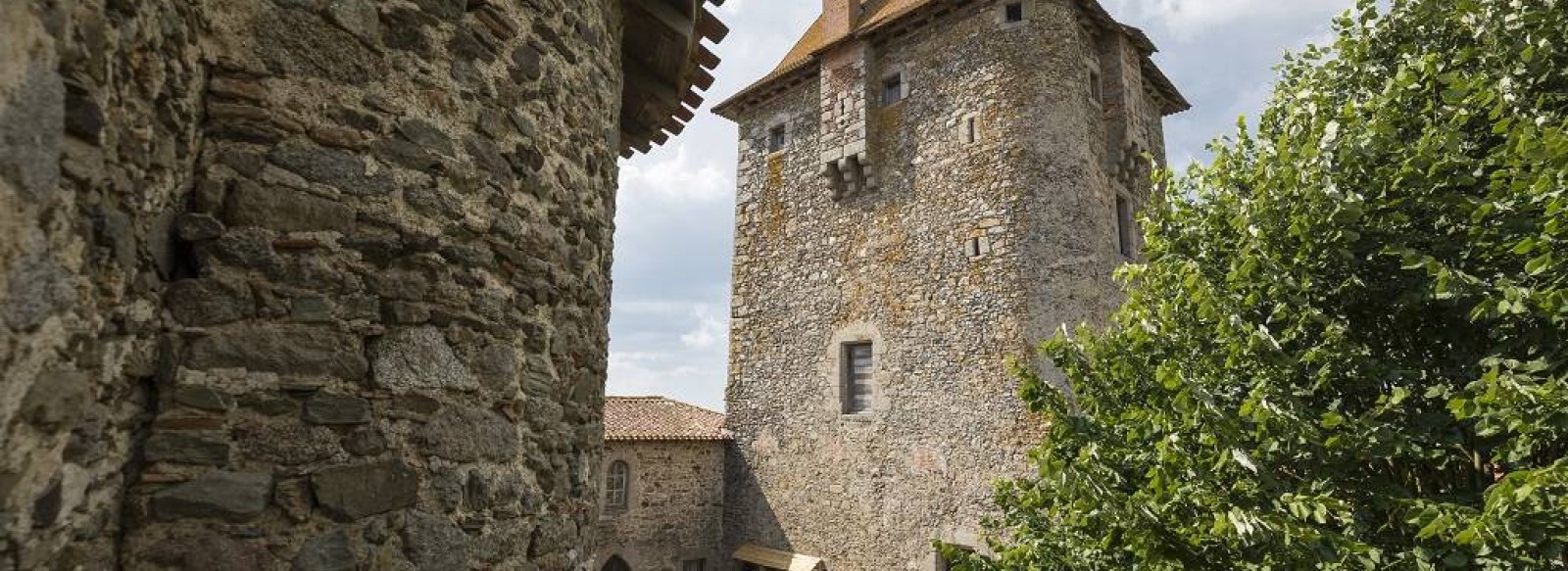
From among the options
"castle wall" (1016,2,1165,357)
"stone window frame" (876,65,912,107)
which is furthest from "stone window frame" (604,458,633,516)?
"stone window frame" (876,65,912,107)

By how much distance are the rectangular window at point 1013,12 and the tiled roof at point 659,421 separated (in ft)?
31.4

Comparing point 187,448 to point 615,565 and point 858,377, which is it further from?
point 615,565

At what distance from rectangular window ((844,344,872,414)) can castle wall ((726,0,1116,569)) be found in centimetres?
21

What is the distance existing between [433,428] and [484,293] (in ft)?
1.70

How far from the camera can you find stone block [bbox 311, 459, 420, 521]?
238 cm

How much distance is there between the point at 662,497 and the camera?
15.5 metres

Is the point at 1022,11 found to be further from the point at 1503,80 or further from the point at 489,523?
the point at 489,523

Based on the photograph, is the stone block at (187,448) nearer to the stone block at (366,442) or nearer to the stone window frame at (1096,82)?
the stone block at (366,442)

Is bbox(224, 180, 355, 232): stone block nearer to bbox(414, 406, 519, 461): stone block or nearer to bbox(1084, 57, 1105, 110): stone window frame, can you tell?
bbox(414, 406, 519, 461): stone block

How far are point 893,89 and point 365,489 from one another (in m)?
13.6

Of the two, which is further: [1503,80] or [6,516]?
[1503,80]

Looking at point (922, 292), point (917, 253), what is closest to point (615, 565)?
point (922, 292)

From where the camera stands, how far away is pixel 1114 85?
45.6 feet

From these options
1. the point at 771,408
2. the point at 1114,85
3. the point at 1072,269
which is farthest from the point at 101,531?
the point at 1114,85
